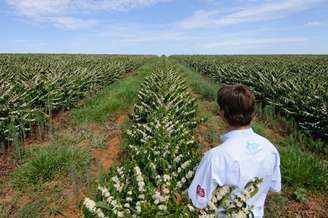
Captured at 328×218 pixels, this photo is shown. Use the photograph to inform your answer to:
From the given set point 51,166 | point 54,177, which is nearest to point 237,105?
point 54,177

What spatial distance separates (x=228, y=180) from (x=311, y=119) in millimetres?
7942

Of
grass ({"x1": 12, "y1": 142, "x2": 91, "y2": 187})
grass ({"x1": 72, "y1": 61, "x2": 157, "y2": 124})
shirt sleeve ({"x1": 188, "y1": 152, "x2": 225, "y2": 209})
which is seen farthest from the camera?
grass ({"x1": 72, "y1": 61, "x2": 157, "y2": 124})

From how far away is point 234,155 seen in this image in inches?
87.1

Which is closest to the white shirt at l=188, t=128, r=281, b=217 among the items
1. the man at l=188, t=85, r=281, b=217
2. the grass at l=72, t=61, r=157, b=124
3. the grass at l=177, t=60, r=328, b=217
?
the man at l=188, t=85, r=281, b=217

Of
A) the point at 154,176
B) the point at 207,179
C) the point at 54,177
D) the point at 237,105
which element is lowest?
the point at 54,177

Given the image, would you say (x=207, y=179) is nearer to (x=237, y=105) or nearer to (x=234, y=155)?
(x=234, y=155)

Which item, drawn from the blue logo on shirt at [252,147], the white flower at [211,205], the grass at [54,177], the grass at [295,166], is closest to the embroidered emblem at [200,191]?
the white flower at [211,205]

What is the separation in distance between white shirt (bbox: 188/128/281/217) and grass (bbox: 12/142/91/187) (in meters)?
3.70

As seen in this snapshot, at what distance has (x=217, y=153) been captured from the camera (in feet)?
7.30

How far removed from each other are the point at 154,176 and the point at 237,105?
5.16 feet

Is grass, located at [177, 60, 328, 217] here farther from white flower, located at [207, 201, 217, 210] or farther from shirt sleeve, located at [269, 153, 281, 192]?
white flower, located at [207, 201, 217, 210]

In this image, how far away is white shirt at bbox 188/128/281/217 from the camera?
2215mm

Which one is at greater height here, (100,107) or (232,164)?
(232,164)

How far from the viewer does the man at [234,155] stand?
2.22 meters
